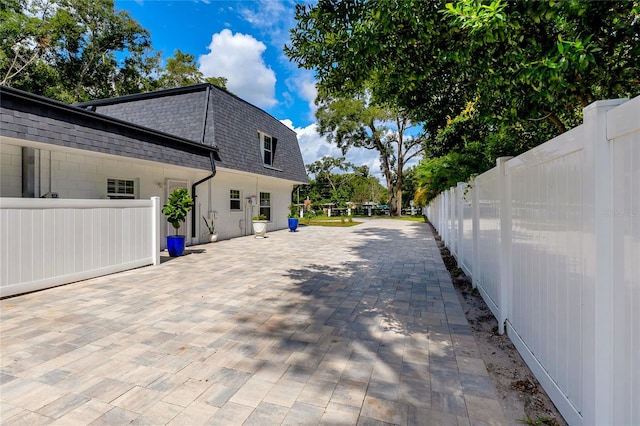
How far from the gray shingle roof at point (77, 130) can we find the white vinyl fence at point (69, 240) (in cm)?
113

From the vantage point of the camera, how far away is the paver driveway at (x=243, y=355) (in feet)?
6.82

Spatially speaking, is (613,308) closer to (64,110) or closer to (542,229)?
(542,229)

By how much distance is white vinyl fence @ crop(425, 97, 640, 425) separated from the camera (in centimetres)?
130

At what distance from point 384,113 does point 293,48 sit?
81.5 ft

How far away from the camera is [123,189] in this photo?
26.3 feet

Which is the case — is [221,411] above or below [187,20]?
below

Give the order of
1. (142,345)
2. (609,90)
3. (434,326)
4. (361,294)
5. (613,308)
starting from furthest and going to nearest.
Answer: (361,294), (434,326), (142,345), (609,90), (613,308)

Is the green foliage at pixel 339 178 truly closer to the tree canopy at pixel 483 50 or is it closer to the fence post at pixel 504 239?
the tree canopy at pixel 483 50

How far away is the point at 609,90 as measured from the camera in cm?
261

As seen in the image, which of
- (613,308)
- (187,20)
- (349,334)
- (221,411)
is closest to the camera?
(613,308)

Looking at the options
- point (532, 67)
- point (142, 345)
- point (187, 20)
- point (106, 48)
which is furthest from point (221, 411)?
point (106, 48)

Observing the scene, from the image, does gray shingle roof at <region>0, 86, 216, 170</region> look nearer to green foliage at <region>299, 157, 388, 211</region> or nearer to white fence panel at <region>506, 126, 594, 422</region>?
white fence panel at <region>506, 126, 594, 422</region>

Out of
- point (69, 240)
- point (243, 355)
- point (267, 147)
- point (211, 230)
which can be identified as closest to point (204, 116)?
point (211, 230)

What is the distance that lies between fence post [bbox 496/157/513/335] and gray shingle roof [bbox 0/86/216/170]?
687 centimetres
